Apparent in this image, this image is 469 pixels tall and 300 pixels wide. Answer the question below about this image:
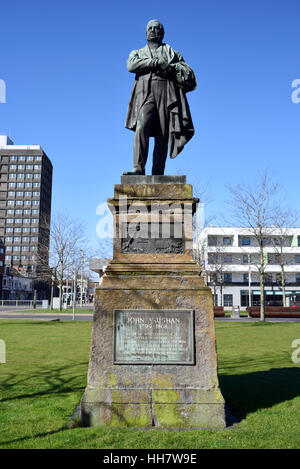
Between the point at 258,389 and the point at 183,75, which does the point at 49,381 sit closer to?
the point at 258,389

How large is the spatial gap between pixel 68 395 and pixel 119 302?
92.2 inches

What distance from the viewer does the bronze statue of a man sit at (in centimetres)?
591

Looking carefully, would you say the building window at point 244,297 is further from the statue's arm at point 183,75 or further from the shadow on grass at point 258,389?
the statue's arm at point 183,75

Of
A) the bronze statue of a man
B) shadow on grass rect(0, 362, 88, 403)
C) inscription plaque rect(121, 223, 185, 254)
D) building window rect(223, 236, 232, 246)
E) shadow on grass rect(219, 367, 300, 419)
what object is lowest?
shadow on grass rect(0, 362, 88, 403)

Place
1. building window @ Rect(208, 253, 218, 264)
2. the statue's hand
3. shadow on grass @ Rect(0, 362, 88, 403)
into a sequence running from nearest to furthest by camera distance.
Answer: the statue's hand
shadow on grass @ Rect(0, 362, 88, 403)
building window @ Rect(208, 253, 218, 264)

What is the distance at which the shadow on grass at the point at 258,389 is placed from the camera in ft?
17.9

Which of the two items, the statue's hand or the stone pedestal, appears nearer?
the stone pedestal

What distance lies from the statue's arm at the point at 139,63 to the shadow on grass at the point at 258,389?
522cm

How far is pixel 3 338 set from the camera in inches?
550

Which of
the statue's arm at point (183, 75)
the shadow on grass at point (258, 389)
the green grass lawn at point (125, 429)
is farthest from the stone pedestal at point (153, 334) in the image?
the statue's arm at point (183, 75)

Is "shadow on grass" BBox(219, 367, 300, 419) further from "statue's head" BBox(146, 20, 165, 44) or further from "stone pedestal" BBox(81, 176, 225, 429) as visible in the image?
"statue's head" BBox(146, 20, 165, 44)

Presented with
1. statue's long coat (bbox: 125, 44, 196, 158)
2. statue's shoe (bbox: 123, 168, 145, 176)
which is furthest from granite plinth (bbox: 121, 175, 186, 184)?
statue's long coat (bbox: 125, 44, 196, 158)

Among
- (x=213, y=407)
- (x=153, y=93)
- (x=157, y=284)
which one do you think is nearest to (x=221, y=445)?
(x=213, y=407)

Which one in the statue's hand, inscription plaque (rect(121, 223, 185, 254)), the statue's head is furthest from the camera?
the statue's head
